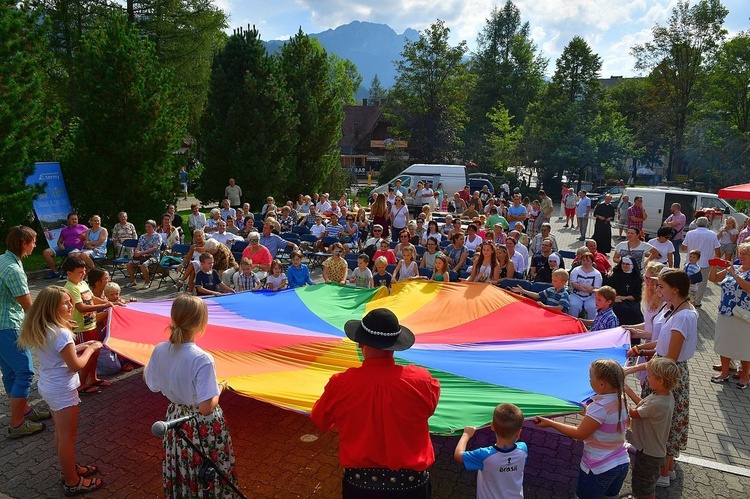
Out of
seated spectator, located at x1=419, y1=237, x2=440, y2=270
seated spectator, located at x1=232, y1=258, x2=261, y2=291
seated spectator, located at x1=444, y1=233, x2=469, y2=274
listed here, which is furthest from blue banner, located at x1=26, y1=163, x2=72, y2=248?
seated spectator, located at x1=444, y1=233, x2=469, y2=274

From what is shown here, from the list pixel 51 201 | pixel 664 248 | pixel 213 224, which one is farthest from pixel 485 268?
pixel 51 201

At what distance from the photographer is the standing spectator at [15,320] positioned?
517 centimetres

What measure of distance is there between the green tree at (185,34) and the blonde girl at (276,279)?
Answer: 17.5m

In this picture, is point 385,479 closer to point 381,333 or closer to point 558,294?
point 381,333

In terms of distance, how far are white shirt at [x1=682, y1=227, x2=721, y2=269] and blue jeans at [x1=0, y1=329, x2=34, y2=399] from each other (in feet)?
35.9

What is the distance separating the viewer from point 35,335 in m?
4.14

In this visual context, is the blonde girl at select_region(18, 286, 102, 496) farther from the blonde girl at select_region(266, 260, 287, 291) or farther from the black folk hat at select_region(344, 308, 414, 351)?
the blonde girl at select_region(266, 260, 287, 291)

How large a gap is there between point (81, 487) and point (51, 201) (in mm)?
11471

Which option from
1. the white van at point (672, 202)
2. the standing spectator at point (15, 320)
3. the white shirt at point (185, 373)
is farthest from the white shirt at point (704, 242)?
the standing spectator at point (15, 320)

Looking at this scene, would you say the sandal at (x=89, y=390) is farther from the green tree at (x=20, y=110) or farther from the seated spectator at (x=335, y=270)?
the green tree at (x=20, y=110)

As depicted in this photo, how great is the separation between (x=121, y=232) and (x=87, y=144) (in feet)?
11.6

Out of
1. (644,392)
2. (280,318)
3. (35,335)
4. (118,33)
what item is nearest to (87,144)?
(118,33)

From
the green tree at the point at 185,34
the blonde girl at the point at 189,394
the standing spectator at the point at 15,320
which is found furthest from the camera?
the green tree at the point at 185,34

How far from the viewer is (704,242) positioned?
1038 centimetres
